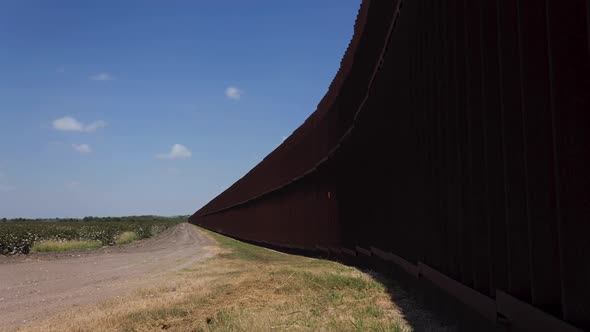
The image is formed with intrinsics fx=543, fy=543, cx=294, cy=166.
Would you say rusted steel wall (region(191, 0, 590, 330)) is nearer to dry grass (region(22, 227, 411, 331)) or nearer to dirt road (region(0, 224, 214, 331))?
dry grass (region(22, 227, 411, 331))

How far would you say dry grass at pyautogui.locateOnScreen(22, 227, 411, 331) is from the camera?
5.84 meters

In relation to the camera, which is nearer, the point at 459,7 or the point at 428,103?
the point at 459,7

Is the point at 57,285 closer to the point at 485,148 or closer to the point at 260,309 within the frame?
the point at 260,309

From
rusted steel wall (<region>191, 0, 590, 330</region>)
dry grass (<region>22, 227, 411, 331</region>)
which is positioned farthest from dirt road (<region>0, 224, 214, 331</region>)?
rusted steel wall (<region>191, 0, 590, 330</region>)

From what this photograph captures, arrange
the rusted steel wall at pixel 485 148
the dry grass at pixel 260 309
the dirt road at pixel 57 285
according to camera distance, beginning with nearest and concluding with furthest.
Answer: the rusted steel wall at pixel 485 148 → the dry grass at pixel 260 309 → the dirt road at pixel 57 285

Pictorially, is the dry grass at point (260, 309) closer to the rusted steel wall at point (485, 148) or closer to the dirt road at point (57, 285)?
the rusted steel wall at point (485, 148)

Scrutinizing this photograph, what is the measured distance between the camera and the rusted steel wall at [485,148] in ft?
9.79

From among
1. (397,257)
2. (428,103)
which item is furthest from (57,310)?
(428,103)

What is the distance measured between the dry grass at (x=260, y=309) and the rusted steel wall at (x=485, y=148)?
813 millimetres

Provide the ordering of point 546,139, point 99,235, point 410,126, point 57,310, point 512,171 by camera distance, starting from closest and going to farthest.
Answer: point 546,139 < point 512,171 < point 410,126 < point 57,310 < point 99,235

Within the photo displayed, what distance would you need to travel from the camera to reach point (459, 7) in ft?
16.2

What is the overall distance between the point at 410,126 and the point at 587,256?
178 inches

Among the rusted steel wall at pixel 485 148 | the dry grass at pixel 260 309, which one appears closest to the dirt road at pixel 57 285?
the dry grass at pixel 260 309

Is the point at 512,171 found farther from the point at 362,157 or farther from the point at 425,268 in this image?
the point at 362,157
